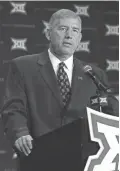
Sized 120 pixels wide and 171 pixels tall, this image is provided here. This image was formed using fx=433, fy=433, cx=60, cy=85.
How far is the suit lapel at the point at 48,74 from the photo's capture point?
170 cm

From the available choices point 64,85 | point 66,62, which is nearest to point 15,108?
point 64,85

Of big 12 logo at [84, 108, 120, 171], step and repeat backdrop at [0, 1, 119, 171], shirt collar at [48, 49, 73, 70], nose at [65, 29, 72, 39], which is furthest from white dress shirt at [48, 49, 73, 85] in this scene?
step and repeat backdrop at [0, 1, 119, 171]

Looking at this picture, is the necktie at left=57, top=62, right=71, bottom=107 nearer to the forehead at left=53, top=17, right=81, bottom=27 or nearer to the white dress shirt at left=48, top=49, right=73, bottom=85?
the white dress shirt at left=48, top=49, right=73, bottom=85

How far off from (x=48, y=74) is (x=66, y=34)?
0.18 metres

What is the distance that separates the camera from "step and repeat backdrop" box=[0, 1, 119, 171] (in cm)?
343

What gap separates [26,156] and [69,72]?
451 millimetres

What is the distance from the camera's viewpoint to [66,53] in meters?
1.80

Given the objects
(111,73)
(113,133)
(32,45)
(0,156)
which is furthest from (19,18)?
(113,133)

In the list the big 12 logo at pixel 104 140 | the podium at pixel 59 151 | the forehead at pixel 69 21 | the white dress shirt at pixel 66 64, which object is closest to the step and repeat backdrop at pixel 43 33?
the white dress shirt at pixel 66 64

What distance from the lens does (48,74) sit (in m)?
1.75

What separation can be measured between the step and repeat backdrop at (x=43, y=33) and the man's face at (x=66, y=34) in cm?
161

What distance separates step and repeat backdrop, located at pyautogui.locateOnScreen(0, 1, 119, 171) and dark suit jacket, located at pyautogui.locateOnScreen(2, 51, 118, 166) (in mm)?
1628

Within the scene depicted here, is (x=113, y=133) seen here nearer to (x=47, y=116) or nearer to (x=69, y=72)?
(x=47, y=116)

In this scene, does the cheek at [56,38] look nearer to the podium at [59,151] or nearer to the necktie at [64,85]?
the necktie at [64,85]
